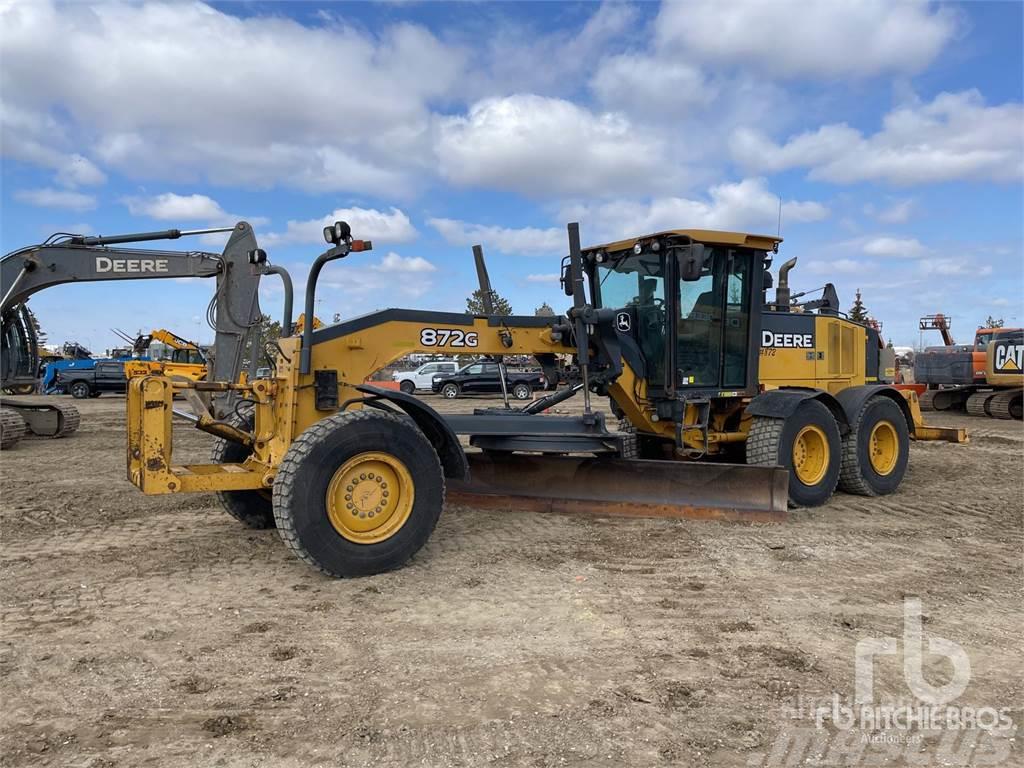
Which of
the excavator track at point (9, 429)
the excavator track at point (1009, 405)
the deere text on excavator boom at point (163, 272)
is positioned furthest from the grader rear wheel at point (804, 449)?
the excavator track at point (1009, 405)

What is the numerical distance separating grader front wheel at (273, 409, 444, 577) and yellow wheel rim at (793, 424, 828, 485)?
4024 mm

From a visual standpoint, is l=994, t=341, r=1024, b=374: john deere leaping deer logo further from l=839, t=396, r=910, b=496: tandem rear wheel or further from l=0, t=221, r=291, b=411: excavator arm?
l=0, t=221, r=291, b=411: excavator arm

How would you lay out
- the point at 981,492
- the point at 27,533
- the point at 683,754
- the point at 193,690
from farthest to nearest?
the point at 981,492, the point at 27,533, the point at 193,690, the point at 683,754

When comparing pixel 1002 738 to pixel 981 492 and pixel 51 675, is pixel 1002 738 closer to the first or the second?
pixel 51 675

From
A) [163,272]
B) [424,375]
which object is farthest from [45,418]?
[424,375]

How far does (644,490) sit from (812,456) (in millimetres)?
1993

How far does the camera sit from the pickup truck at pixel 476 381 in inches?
1147

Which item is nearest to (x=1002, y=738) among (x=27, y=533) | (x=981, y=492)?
(x=981, y=492)

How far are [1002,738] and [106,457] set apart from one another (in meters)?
11.3

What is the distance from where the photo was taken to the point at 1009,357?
60.8 ft

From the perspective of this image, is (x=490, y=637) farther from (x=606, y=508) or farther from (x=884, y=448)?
(x=884, y=448)

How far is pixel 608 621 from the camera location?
432cm

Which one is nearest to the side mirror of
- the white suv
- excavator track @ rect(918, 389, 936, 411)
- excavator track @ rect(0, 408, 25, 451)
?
excavator track @ rect(0, 408, 25, 451)

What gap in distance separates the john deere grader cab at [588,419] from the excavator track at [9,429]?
7967mm
